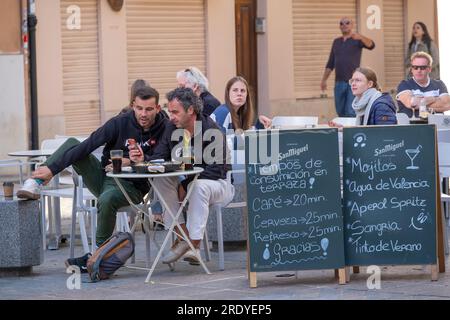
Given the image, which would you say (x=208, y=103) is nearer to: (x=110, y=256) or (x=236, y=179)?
(x=236, y=179)

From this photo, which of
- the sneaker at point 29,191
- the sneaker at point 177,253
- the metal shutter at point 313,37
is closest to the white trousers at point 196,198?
the sneaker at point 177,253

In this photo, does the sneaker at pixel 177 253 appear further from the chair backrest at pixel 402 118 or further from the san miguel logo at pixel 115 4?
the san miguel logo at pixel 115 4

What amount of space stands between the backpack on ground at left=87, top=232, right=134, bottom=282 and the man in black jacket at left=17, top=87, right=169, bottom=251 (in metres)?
0.29

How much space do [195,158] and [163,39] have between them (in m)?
10.7

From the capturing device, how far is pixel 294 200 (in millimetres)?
8836

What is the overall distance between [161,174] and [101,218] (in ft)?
2.46

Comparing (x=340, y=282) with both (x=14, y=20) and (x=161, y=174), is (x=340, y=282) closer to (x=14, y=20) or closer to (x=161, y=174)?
(x=161, y=174)

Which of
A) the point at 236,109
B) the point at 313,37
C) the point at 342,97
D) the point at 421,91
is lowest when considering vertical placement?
the point at 236,109

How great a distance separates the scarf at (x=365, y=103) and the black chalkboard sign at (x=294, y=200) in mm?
1529

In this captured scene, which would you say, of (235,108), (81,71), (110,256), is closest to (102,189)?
(110,256)

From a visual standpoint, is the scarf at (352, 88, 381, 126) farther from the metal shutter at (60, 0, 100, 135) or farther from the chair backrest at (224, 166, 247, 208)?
the metal shutter at (60, 0, 100, 135)

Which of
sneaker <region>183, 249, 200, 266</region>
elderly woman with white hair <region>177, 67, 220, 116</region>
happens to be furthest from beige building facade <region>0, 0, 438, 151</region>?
sneaker <region>183, 249, 200, 266</region>

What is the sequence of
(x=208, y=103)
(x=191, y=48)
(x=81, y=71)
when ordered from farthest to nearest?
(x=191, y=48) → (x=81, y=71) → (x=208, y=103)
